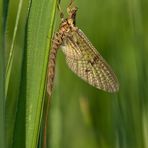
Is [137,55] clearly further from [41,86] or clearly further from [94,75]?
[41,86]

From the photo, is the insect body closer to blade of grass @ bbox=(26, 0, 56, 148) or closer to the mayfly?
the mayfly

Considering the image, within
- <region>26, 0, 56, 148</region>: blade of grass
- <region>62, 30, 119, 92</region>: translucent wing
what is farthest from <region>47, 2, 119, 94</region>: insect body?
<region>26, 0, 56, 148</region>: blade of grass

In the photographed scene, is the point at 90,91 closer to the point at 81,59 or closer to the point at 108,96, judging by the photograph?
the point at 108,96

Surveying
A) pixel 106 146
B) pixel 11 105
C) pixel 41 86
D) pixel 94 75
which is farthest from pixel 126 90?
pixel 41 86

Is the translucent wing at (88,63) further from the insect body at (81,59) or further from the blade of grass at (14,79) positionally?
the blade of grass at (14,79)

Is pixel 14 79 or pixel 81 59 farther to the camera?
pixel 14 79

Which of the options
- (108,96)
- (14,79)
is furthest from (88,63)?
(108,96)

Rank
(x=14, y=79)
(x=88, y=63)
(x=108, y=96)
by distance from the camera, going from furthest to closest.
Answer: (x=108, y=96)
(x=14, y=79)
(x=88, y=63)
